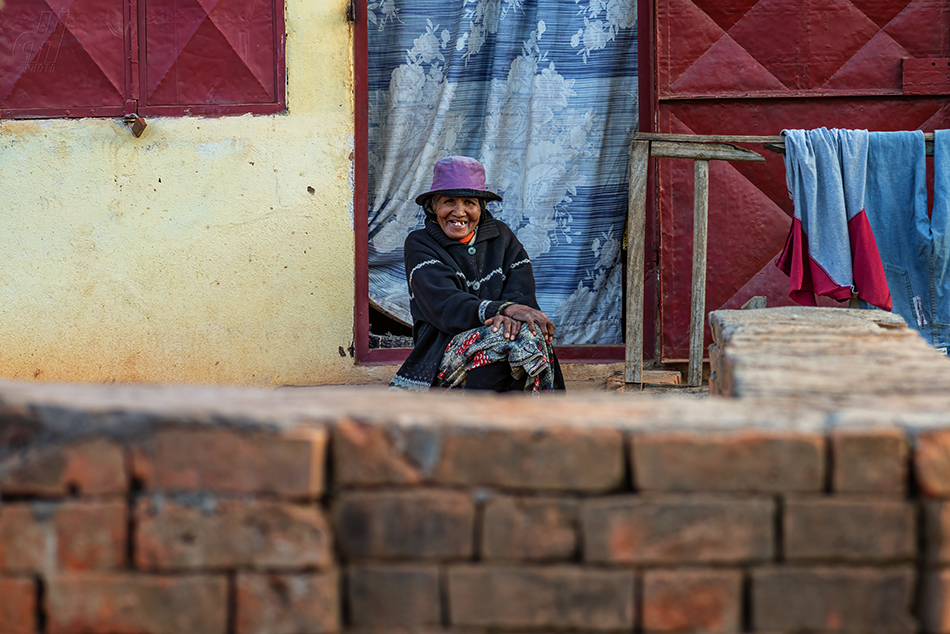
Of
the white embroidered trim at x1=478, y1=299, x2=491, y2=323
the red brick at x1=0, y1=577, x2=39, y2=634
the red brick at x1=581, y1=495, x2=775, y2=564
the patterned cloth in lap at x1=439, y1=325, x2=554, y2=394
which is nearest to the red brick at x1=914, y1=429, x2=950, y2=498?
the red brick at x1=581, y1=495, x2=775, y2=564

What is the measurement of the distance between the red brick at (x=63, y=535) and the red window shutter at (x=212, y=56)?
3.54 metres

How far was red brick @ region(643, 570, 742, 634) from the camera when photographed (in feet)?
Answer: 5.39

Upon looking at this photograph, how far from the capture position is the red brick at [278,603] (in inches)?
64.7

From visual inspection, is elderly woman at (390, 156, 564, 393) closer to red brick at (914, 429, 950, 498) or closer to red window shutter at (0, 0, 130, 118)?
red window shutter at (0, 0, 130, 118)

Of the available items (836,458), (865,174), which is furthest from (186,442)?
(865,174)

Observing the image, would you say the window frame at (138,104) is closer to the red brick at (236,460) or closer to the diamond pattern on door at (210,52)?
the diamond pattern on door at (210,52)

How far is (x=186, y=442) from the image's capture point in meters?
1.63

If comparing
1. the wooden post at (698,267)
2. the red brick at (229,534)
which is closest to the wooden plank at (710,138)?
the wooden post at (698,267)

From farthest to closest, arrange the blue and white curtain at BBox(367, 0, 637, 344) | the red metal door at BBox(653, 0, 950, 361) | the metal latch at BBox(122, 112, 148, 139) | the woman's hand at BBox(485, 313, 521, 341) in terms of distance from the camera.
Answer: the blue and white curtain at BBox(367, 0, 637, 344), the metal latch at BBox(122, 112, 148, 139), the red metal door at BBox(653, 0, 950, 361), the woman's hand at BBox(485, 313, 521, 341)

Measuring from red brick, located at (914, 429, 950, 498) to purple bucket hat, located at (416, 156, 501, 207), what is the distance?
2621mm

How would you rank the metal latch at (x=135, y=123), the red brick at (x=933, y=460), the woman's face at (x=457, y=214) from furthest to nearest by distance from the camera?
1. the metal latch at (x=135, y=123)
2. the woman's face at (x=457, y=214)
3. the red brick at (x=933, y=460)

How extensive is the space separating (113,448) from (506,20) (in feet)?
12.8

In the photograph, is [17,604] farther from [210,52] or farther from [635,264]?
[210,52]

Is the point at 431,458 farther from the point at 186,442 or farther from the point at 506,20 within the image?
the point at 506,20
